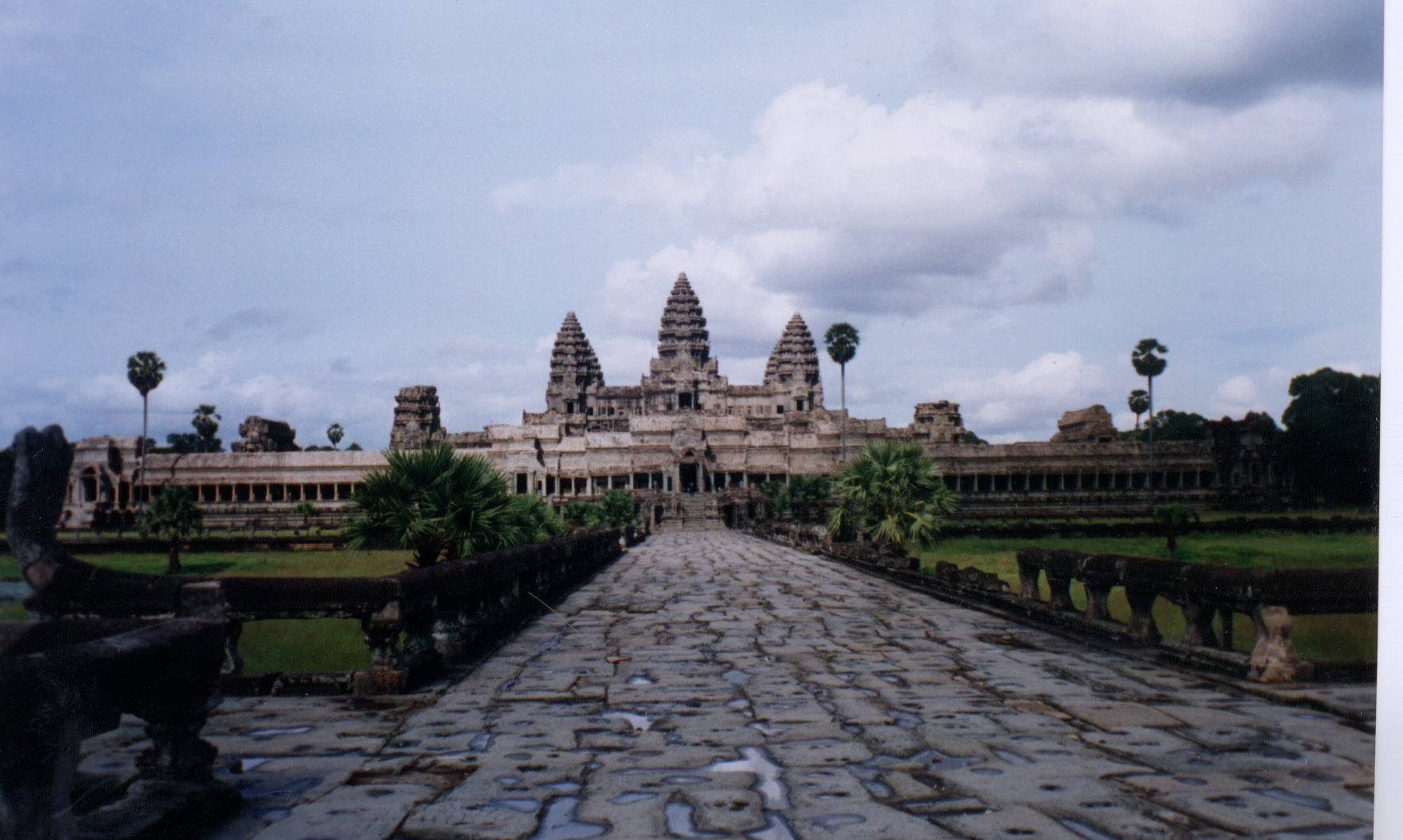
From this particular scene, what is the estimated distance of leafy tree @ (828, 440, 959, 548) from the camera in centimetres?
2109

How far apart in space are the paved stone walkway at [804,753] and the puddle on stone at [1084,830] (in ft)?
0.04

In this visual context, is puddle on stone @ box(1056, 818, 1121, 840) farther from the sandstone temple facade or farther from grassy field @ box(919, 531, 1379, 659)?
the sandstone temple facade

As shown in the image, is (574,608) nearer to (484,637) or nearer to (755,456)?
(484,637)

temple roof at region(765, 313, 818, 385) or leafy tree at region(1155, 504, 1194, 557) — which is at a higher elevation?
temple roof at region(765, 313, 818, 385)

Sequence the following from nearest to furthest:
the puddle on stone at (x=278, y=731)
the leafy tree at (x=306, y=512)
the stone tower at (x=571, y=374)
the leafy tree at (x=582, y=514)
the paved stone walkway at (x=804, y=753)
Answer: the paved stone walkway at (x=804, y=753) < the puddle on stone at (x=278, y=731) < the leafy tree at (x=582, y=514) < the leafy tree at (x=306, y=512) < the stone tower at (x=571, y=374)

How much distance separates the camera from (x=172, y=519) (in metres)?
35.6

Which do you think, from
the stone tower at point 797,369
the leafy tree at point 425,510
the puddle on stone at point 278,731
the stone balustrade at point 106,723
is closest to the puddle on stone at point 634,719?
the puddle on stone at point 278,731

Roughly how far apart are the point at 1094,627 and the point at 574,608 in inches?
268

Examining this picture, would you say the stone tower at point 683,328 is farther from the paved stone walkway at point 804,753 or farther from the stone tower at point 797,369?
the paved stone walkway at point 804,753

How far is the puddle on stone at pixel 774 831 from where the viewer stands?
3.70m

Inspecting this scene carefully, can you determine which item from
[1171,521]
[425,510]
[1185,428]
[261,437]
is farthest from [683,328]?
[425,510]

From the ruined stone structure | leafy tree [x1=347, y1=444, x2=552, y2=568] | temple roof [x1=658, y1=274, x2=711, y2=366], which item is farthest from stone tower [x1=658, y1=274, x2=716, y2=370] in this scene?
leafy tree [x1=347, y1=444, x2=552, y2=568]

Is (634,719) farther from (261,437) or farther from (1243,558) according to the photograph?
(261,437)

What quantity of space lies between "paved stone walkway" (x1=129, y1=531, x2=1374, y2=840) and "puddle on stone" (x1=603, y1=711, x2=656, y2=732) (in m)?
0.03
